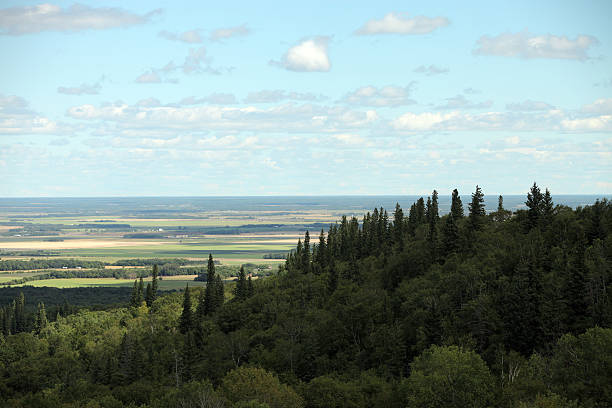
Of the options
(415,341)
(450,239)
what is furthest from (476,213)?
(415,341)

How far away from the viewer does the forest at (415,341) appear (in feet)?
277

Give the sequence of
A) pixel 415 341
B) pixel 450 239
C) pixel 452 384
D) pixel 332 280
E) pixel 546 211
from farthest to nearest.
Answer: pixel 332 280, pixel 450 239, pixel 546 211, pixel 415 341, pixel 452 384

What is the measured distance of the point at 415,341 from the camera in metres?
122

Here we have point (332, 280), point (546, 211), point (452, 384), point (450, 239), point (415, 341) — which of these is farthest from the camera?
point (332, 280)

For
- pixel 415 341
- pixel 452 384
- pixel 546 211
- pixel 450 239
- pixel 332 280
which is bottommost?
pixel 415 341

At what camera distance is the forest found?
84562 mm

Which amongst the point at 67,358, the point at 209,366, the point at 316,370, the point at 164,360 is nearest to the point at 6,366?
the point at 67,358

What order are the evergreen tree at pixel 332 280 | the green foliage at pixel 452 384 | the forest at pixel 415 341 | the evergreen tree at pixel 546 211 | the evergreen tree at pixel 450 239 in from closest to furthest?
the green foliage at pixel 452 384 < the forest at pixel 415 341 < the evergreen tree at pixel 546 211 < the evergreen tree at pixel 450 239 < the evergreen tree at pixel 332 280

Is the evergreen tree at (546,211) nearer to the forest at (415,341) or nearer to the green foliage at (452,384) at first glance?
the forest at (415,341)

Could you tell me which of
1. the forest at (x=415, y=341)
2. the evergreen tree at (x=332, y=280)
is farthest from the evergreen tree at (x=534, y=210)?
the evergreen tree at (x=332, y=280)

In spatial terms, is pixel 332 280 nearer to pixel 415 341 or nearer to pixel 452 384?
pixel 415 341

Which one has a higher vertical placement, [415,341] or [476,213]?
[476,213]

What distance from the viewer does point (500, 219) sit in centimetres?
18988

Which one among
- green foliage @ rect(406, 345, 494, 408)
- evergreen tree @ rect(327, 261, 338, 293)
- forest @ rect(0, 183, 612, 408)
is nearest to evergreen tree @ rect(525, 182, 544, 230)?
forest @ rect(0, 183, 612, 408)
